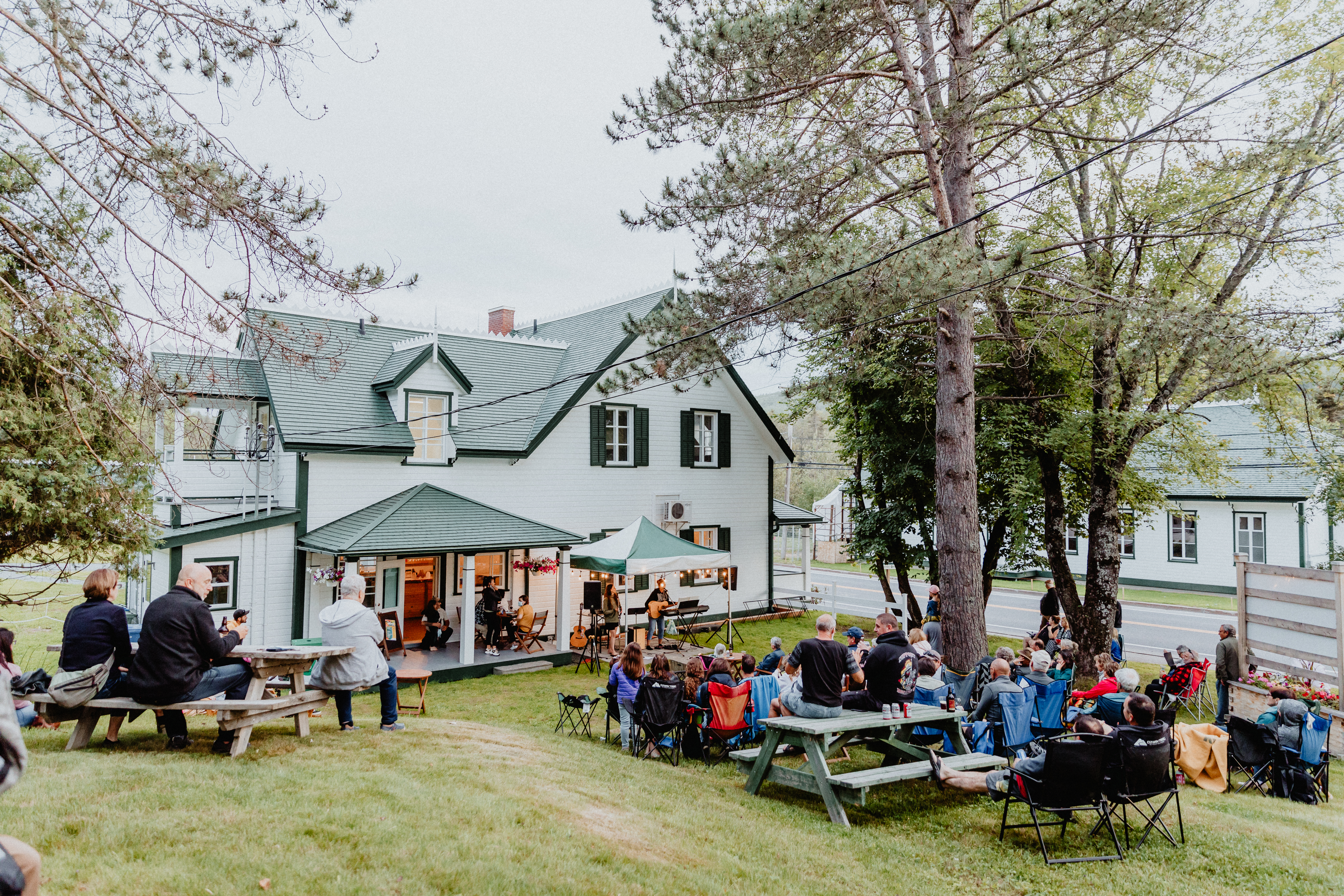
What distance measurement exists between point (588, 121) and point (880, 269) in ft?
15.3

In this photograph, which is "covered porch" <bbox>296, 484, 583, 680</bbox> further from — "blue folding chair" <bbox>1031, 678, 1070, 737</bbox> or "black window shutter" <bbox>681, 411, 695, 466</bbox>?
"blue folding chair" <bbox>1031, 678, 1070, 737</bbox>

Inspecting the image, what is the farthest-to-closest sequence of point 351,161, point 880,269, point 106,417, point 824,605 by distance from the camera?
point 824,605 → point 880,269 → point 106,417 → point 351,161

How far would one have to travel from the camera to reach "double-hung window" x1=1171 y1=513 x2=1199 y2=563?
91.4ft

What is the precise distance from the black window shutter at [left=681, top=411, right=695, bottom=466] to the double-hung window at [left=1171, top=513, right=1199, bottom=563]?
18989 millimetres

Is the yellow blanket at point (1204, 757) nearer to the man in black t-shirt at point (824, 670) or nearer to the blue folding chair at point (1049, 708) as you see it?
the blue folding chair at point (1049, 708)

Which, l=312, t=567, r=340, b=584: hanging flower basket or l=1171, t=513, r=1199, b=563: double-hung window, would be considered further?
l=1171, t=513, r=1199, b=563: double-hung window

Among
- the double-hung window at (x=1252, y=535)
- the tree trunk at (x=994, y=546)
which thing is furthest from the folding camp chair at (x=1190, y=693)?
the double-hung window at (x=1252, y=535)

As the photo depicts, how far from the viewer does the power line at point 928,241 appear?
584 centimetres

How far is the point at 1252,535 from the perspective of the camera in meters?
26.6

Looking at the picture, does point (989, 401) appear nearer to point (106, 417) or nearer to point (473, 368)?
point (473, 368)

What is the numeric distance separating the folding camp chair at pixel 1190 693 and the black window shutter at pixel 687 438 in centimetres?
1187

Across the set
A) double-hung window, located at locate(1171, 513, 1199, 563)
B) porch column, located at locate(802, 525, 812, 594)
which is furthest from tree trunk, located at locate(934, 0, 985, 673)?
double-hung window, located at locate(1171, 513, 1199, 563)

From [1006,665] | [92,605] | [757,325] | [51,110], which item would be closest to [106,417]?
[92,605]

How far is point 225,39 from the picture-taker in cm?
542
